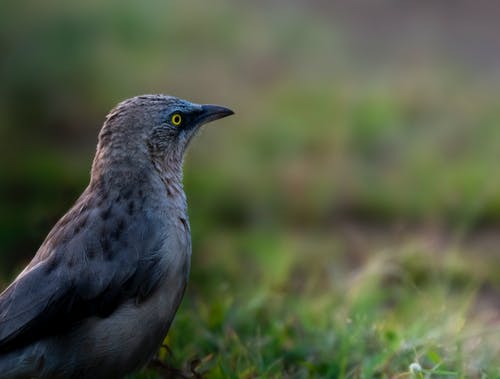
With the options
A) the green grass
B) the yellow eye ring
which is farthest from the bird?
the green grass

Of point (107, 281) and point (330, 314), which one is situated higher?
point (107, 281)

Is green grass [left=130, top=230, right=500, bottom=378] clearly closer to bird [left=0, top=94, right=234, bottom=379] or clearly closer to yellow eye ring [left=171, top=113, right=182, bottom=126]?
bird [left=0, top=94, right=234, bottom=379]

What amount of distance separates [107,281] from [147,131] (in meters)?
0.81

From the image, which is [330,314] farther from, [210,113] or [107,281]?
[107,281]

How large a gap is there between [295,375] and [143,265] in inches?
39.3

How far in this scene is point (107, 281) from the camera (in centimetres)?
459

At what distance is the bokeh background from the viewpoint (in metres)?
5.54

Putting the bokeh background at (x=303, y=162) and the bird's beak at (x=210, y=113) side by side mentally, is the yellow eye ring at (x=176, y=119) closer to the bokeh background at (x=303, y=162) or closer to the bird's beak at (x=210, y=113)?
the bird's beak at (x=210, y=113)

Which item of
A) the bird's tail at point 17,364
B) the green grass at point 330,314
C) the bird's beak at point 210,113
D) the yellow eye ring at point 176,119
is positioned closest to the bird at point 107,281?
the bird's tail at point 17,364

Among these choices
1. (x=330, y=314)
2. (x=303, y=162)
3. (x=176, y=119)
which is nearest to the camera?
(x=176, y=119)

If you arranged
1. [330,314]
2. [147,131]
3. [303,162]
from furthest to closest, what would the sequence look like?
[303,162], [330,314], [147,131]

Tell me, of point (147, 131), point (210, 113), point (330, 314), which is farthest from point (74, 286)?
point (330, 314)

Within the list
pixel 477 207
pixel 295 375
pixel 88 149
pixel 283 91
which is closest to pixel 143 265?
pixel 295 375

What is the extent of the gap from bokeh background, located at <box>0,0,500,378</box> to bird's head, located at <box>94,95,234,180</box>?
0.97 meters
